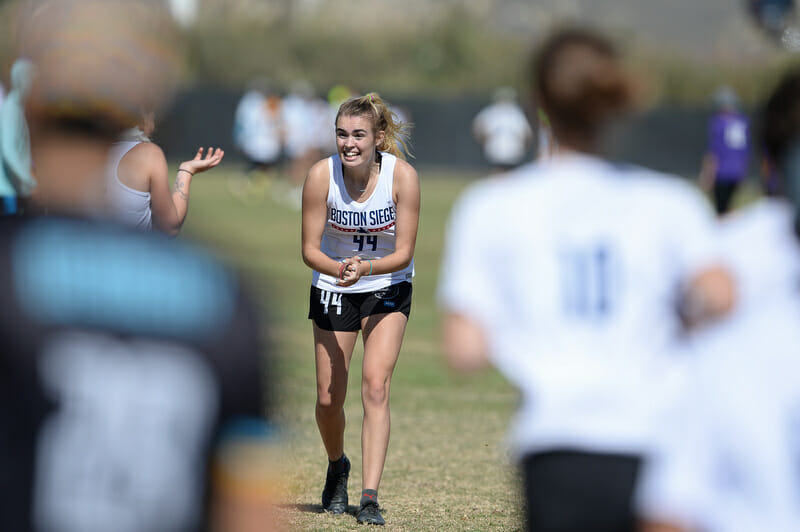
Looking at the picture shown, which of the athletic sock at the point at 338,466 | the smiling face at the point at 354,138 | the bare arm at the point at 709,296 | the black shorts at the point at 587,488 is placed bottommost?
the athletic sock at the point at 338,466

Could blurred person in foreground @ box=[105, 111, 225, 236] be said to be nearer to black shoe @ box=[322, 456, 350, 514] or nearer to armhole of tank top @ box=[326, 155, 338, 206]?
armhole of tank top @ box=[326, 155, 338, 206]

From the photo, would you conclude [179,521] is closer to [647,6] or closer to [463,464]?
[463,464]

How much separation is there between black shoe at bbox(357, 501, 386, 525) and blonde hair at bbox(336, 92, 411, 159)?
6.22ft

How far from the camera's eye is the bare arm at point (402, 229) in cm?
604

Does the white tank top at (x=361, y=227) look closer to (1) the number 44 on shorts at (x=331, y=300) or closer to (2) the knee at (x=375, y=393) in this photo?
(1) the number 44 on shorts at (x=331, y=300)

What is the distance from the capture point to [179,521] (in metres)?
A: 2.08

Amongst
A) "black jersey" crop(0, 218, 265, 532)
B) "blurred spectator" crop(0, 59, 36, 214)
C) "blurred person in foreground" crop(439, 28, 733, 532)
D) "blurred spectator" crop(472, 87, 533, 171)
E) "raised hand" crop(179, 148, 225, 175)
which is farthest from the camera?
"blurred spectator" crop(472, 87, 533, 171)

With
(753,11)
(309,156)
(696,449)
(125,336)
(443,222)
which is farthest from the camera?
(309,156)

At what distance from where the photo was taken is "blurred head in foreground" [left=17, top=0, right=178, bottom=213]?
2.12 meters

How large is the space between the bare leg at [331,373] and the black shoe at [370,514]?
0.45m

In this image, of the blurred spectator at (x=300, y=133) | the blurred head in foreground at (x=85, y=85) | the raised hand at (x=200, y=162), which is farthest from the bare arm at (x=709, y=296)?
the blurred spectator at (x=300, y=133)

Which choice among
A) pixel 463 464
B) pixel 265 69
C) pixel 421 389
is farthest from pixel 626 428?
pixel 265 69

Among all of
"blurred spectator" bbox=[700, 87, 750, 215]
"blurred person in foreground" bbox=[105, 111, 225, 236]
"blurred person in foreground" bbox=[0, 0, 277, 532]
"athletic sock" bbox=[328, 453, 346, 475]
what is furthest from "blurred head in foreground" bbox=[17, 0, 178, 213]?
"blurred spectator" bbox=[700, 87, 750, 215]

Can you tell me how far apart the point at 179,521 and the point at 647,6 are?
106730 millimetres
